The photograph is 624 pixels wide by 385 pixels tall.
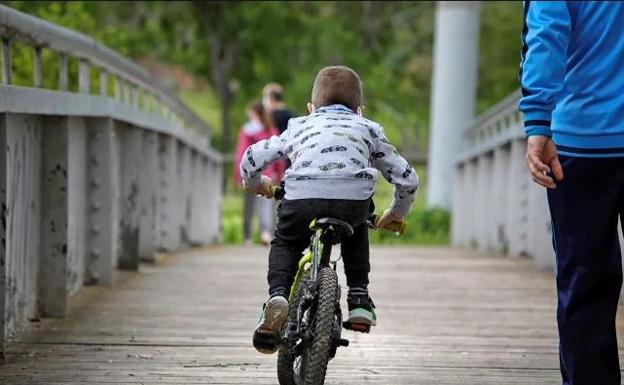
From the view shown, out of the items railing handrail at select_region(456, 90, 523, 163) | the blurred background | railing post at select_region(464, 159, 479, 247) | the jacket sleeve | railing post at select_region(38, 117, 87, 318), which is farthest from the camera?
the blurred background

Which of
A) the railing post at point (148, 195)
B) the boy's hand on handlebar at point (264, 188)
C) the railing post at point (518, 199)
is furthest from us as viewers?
the railing post at point (518, 199)

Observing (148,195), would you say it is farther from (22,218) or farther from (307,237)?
(307,237)

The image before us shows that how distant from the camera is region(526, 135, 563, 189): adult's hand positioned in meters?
3.82

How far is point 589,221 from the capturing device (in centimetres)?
393

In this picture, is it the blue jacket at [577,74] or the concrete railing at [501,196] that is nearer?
the blue jacket at [577,74]

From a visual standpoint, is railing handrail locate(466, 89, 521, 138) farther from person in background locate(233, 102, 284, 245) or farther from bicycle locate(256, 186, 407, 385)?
bicycle locate(256, 186, 407, 385)

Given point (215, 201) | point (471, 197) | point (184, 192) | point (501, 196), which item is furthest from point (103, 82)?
point (215, 201)

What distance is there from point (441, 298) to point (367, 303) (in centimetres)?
319

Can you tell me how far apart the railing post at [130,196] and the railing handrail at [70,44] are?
15.5 inches

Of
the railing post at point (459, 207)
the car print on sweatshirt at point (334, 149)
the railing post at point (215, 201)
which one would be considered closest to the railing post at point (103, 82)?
the car print on sweatshirt at point (334, 149)

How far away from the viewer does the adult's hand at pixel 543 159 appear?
12.5ft

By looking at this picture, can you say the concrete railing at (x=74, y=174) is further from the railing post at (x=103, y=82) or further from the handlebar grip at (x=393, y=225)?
the handlebar grip at (x=393, y=225)

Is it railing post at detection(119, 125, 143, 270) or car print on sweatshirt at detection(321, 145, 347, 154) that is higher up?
car print on sweatshirt at detection(321, 145, 347, 154)

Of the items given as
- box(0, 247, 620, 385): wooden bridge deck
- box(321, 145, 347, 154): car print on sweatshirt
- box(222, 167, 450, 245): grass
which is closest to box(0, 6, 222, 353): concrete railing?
box(0, 247, 620, 385): wooden bridge deck
